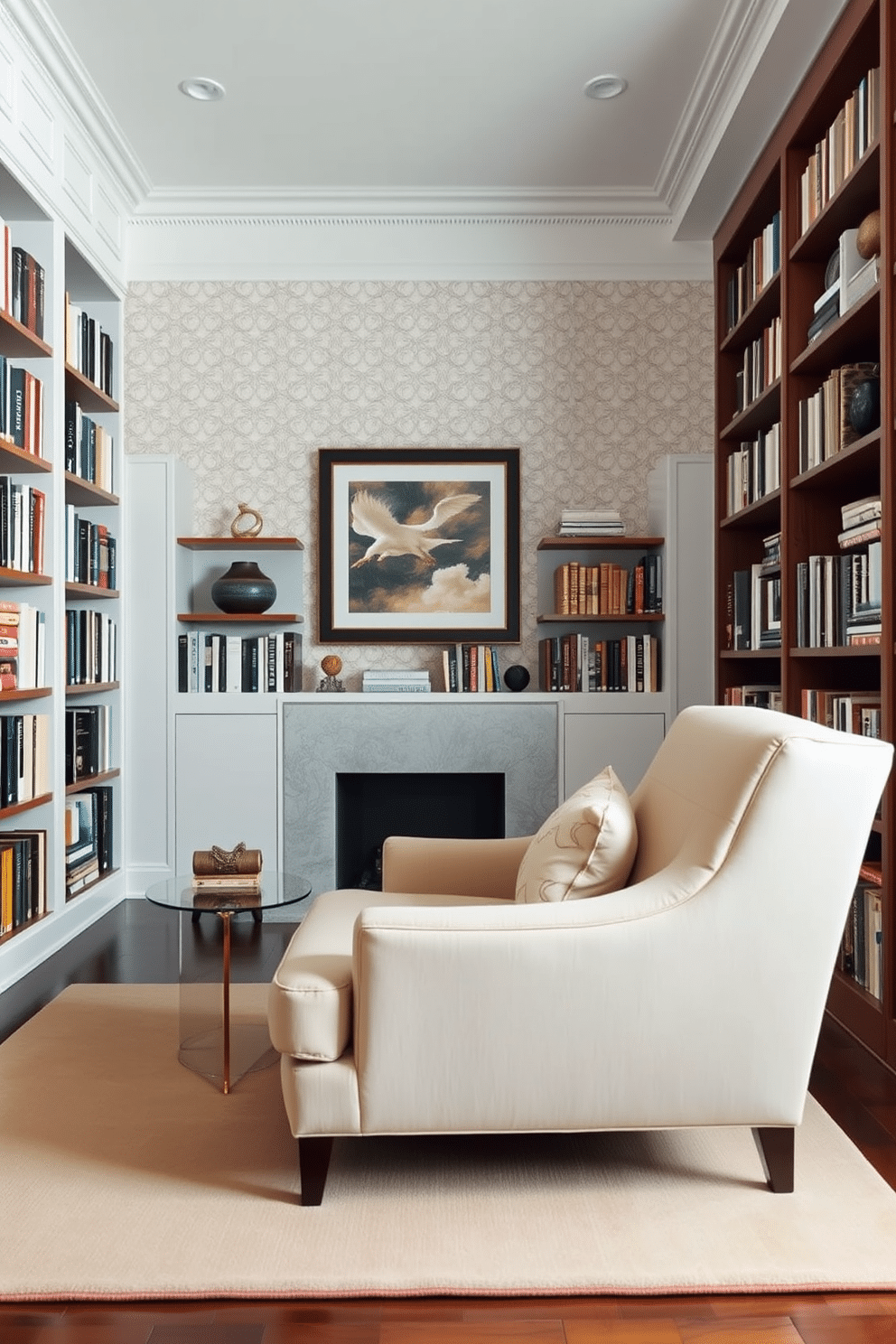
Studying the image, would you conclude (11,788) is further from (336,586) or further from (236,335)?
(236,335)

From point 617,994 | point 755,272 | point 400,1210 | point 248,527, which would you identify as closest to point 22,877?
point 248,527

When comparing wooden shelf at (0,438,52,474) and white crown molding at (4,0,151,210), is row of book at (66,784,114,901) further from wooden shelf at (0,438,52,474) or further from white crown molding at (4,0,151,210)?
white crown molding at (4,0,151,210)

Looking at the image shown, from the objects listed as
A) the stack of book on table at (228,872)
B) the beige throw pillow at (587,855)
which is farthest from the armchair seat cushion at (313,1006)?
the stack of book on table at (228,872)

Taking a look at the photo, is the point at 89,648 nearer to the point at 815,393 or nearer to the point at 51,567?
the point at 51,567

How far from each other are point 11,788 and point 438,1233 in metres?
2.19

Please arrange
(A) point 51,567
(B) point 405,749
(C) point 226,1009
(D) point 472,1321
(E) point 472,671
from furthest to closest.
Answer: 1. (E) point 472,671
2. (B) point 405,749
3. (A) point 51,567
4. (C) point 226,1009
5. (D) point 472,1321

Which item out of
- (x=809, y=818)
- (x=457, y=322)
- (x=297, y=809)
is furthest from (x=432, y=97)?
(x=809, y=818)

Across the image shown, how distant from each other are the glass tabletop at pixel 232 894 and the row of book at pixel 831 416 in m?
1.92

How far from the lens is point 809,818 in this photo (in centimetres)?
189

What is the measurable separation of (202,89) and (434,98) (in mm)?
829

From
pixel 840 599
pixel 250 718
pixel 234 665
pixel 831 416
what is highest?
pixel 831 416

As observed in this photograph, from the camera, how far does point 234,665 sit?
4.59 metres

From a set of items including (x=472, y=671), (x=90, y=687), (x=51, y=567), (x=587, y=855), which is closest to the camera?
(x=587, y=855)

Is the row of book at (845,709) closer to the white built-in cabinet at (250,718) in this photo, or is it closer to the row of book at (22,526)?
the white built-in cabinet at (250,718)
